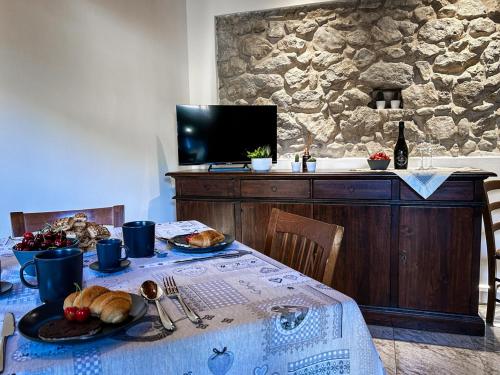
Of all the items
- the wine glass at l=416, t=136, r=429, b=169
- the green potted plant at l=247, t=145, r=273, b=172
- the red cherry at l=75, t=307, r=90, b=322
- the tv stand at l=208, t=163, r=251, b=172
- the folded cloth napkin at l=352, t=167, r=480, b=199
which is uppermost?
the wine glass at l=416, t=136, r=429, b=169

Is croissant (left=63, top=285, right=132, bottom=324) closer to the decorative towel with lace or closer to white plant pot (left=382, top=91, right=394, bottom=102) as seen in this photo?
the decorative towel with lace

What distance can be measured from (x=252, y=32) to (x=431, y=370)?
2.65 m

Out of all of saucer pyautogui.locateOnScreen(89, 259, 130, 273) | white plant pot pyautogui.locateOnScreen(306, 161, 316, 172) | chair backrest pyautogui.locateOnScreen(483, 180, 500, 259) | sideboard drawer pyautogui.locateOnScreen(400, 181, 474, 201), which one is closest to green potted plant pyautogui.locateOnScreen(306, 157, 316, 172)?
white plant pot pyautogui.locateOnScreen(306, 161, 316, 172)

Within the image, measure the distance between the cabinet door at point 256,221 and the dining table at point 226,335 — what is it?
1555mm

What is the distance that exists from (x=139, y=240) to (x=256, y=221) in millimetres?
1489

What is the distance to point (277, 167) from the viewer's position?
3098 millimetres

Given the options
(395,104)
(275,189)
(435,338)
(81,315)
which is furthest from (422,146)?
(81,315)

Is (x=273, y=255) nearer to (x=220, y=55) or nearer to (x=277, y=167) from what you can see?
(x=277, y=167)

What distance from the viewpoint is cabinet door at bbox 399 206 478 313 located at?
7.25ft

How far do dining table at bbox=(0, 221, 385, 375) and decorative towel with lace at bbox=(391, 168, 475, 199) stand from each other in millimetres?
1529

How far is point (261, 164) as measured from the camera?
8.61 ft

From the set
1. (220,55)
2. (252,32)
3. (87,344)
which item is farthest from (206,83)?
(87,344)

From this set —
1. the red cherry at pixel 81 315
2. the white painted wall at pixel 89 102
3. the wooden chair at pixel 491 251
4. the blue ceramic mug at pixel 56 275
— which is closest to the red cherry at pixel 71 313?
the red cherry at pixel 81 315

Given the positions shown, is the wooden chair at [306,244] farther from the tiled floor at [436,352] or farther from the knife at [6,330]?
the tiled floor at [436,352]
